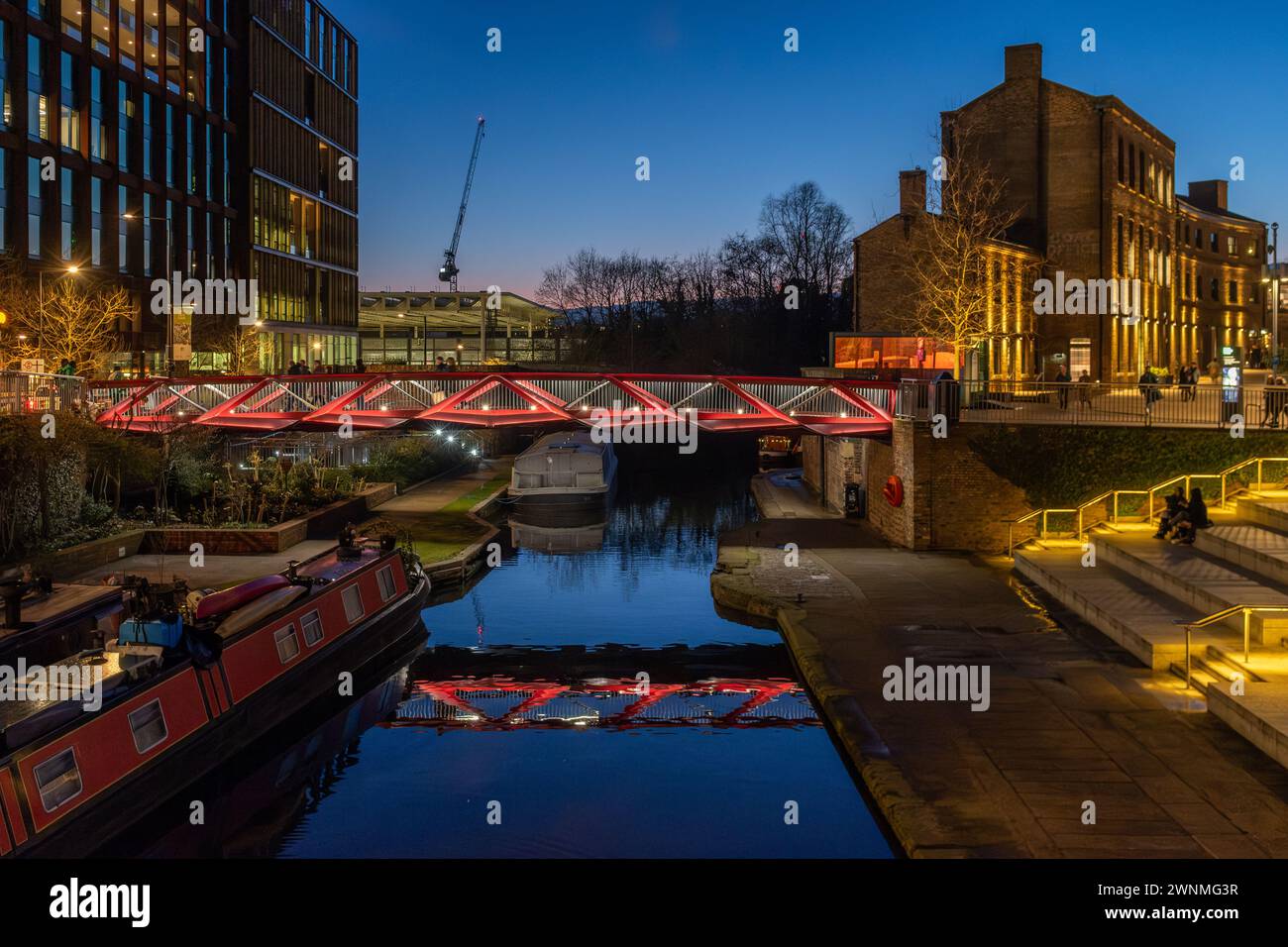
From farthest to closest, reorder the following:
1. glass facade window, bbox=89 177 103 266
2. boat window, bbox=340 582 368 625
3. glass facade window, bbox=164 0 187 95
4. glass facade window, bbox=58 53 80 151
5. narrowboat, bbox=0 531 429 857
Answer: glass facade window, bbox=164 0 187 95, glass facade window, bbox=89 177 103 266, glass facade window, bbox=58 53 80 151, boat window, bbox=340 582 368 625, narrowboat, bbox=0 531 429 857

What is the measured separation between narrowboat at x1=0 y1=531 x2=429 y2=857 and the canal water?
0.58 meters

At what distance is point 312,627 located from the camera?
19.0 meters

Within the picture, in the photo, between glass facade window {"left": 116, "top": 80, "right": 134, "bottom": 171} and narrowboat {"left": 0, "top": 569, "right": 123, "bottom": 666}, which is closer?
narrowboat {"left": 0, "top": 569, "right": 123, "bottom": 666}

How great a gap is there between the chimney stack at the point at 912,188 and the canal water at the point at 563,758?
25.8m

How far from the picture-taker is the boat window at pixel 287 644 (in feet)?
57.6

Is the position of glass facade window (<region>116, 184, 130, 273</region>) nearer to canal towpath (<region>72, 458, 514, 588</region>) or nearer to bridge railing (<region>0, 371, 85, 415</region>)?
canal towpath (<region>72, 458, 514, 588</region>)

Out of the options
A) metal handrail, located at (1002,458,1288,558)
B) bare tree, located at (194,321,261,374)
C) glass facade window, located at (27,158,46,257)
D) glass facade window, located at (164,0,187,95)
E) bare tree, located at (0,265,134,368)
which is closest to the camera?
metal handrail, located at (1002,458,1288,558)

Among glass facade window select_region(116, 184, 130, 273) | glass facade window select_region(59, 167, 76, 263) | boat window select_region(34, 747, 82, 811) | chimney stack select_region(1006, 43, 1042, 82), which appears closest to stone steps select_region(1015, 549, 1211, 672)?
boat window select_region(34, 747, 82, 811)

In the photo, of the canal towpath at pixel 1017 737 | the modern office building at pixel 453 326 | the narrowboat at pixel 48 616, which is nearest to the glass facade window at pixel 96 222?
the narrowboat at pixel 48 616

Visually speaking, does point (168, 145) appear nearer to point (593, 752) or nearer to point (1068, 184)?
point (1068, 184)

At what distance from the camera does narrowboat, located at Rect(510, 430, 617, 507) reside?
41.8m

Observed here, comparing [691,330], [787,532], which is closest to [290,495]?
[787,532]
